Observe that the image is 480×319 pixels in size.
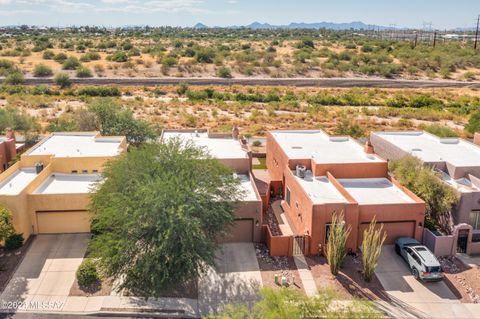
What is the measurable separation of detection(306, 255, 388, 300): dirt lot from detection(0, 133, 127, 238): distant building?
12689 millimetres

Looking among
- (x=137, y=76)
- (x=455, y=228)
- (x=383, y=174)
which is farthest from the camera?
(x=137, y=76)

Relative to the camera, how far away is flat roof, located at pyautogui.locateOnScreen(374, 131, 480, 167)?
30.9 m

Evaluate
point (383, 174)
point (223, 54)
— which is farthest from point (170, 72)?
point (383, 174)

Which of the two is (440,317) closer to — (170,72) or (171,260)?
(171,260)

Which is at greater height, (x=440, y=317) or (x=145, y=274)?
(x=145, y=274)

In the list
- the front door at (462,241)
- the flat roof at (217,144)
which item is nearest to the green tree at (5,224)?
the flat roof at (217,144)

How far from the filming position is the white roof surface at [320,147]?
30.4m

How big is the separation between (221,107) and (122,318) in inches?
1841

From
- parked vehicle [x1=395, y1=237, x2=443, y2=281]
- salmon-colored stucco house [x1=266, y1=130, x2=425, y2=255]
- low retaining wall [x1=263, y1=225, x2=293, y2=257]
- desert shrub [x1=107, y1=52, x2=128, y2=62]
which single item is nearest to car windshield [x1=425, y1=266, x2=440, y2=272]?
parked vehicle [x1=395, y1=237, x2=443, y2=281]

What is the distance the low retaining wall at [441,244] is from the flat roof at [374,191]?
2.21 metres

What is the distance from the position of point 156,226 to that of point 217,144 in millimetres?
14954

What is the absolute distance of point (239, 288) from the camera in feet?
70.4

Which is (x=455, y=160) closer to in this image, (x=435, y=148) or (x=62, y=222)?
(x=435, y=148)

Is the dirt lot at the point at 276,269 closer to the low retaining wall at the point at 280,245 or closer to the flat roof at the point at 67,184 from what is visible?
the low retaining wall at the point at 280,245
